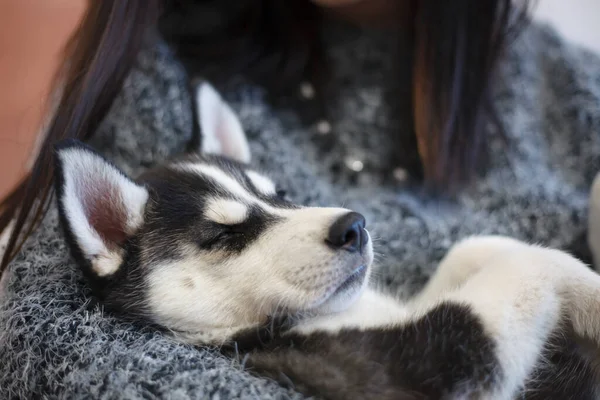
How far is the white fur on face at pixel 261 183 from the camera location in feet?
4.12

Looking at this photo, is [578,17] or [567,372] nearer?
[567,372]

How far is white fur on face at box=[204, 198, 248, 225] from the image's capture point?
108cm

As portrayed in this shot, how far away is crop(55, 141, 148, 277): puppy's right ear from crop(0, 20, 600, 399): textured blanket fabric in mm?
78

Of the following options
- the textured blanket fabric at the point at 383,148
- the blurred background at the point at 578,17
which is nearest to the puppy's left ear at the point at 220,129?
the textured blanket fabric at the point at 383,148

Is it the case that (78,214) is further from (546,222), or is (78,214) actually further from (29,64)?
(29,64)

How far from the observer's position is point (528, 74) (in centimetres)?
174

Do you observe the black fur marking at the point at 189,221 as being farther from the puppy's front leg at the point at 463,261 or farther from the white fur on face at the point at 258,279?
the puppy's front leg at the point at 463,261

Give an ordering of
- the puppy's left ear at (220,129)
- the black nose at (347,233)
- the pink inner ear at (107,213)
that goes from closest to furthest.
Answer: the black nose at (347,233)
the pink inner ear at (107,213)
the puppy's left ear at (220,129)

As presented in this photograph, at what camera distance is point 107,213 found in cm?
110

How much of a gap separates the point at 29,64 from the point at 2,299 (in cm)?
167

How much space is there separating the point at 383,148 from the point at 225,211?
76 centimetres

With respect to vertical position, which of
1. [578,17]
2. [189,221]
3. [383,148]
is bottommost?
[383,148]

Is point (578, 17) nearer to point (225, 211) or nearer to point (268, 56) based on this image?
point (268, 56)

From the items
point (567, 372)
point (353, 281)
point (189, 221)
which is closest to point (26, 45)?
point (189, 221)
